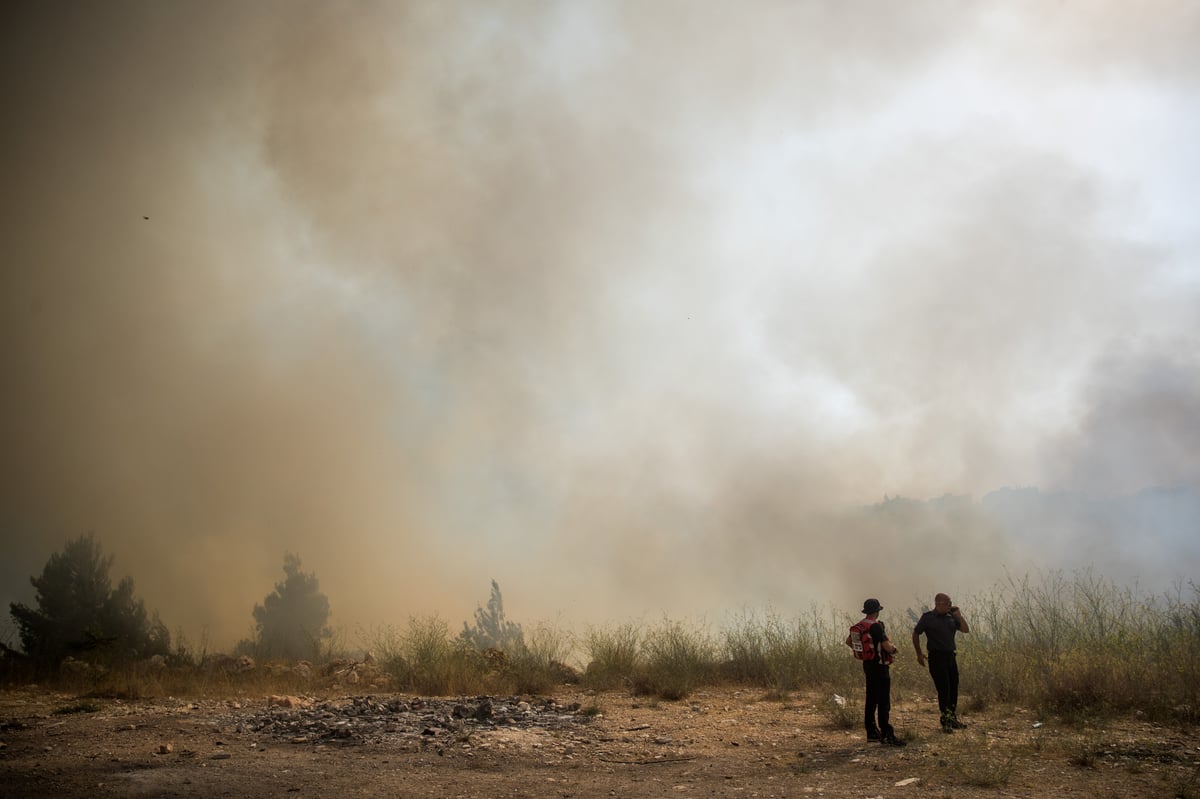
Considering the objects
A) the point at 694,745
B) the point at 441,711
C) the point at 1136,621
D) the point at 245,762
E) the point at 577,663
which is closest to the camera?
the point at 245,762

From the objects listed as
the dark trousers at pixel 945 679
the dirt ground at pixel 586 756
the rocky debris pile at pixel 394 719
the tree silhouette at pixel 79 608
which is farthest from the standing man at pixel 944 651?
the tree silhouette at pixel 79 608

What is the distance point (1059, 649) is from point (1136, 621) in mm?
1869

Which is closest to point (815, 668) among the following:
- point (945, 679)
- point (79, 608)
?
point (945, 679)

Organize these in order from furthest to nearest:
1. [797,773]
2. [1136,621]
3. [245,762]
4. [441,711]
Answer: [1136,621] < [441,711] < [245,762] < [797,773]

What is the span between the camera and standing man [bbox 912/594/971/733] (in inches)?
455

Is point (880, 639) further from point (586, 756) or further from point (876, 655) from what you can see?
point (586, 756)

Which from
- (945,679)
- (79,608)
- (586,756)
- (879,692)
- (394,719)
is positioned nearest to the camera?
(879,692)

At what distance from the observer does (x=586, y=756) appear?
1111 cm

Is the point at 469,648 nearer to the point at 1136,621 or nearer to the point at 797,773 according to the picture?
the point at 797,773

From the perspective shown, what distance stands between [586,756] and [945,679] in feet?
19.5

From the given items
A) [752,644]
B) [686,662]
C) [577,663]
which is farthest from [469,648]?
[752,644]

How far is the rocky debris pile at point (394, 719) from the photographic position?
40.3ft

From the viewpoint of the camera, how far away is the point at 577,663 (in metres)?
21.2

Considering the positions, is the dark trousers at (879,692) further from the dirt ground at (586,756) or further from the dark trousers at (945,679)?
the dark trousers at (945,679)
